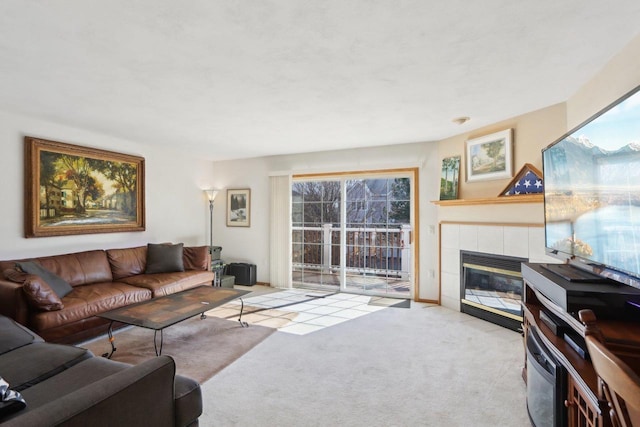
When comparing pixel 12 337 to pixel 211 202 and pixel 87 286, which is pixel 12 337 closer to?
pixel 87 286

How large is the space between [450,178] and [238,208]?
374cm

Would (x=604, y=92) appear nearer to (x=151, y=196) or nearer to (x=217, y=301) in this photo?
(x=217, y=301)

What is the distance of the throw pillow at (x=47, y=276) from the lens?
303 cm

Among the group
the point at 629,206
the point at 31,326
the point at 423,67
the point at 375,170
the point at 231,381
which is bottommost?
the point at 231,381

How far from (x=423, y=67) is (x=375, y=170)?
2.64 meters

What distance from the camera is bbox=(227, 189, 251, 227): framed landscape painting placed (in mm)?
5859

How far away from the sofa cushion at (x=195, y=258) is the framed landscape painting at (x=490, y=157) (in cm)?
391

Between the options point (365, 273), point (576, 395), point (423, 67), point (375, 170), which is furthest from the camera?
point (365, 273)

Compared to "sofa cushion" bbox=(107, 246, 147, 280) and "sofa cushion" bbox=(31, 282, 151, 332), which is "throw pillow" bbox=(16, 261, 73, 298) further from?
"sofa cushion" bbox=(107, 246, 147, 280)

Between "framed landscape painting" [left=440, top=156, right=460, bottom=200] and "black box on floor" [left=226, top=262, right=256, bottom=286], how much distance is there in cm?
344

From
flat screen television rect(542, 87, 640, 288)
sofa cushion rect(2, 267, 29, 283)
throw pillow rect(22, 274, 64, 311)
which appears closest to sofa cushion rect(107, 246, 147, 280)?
sofa cushion rect(2, 267, 29, 283)

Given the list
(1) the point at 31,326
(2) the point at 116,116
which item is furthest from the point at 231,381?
(2) the point at 116,116

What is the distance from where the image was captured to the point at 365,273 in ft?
17.3

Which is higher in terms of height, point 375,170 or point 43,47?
point 43,47
